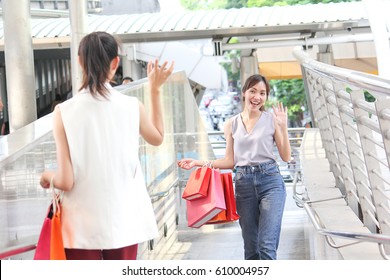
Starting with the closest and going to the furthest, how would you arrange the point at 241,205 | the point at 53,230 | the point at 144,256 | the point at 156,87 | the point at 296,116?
the point at 53,230, the point at 156,87, the point at 241,205, the point at 144,256, the point at 296,116

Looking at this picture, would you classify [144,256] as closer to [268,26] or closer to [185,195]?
[185,195]

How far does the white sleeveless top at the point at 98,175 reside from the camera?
3.90 metres

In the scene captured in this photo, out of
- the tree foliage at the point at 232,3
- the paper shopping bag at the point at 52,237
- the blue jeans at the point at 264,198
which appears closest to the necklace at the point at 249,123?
the blue jeans at the point at 264,198

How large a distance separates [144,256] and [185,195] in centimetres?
190

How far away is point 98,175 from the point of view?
3902 mm

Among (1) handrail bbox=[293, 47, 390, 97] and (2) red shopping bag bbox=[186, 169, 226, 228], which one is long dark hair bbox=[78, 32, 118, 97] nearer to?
(1) handrail bbox=[293, 47, 390, 97]

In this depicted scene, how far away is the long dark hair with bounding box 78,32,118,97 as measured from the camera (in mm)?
3924

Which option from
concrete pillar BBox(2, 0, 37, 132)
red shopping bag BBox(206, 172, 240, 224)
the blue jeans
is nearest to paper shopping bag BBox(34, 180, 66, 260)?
the blue jeans

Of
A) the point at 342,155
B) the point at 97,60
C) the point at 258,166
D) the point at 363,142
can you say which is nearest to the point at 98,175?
the point at 97,60

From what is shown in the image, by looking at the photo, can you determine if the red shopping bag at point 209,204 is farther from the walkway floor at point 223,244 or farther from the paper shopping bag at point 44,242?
the paper shopping bag at point 44,242

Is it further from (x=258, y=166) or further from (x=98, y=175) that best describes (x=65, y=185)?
(x=258, y=166)

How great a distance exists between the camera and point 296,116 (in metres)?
54.4

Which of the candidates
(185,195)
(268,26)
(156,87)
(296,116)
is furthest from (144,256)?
(296,116)

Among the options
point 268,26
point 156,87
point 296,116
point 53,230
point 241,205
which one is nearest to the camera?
point 53,230
